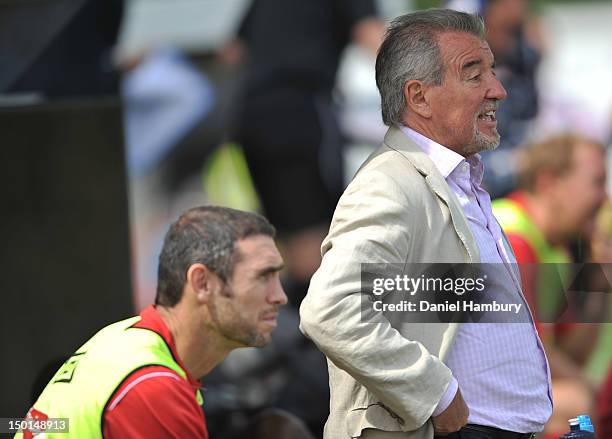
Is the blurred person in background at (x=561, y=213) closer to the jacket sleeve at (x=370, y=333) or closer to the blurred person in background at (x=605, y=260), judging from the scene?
the blurred person in background at (x=605, y=260)

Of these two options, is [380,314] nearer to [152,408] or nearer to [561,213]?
[152,408]

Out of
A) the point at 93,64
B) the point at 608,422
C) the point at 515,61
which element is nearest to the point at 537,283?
the point at 608,422

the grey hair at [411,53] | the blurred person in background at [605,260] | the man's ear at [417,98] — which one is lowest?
the blurred person in background at [605,260]

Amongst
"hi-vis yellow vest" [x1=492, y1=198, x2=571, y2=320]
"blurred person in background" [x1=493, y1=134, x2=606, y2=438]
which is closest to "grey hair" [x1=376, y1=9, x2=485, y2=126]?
"hi-vis yellow vest" [x1=492, y1=198, x2=571, y2=320]

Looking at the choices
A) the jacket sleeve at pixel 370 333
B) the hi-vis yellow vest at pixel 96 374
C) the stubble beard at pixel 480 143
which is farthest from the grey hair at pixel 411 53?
the hi-vis yellow vest at pixel 96 374

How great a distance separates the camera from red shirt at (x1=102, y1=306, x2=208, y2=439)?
8.82 feet

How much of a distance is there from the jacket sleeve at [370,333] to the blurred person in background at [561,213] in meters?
2.15

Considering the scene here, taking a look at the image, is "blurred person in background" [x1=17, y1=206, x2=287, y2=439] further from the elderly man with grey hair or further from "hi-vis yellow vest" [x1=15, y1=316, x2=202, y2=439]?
the elderly man with grey hair

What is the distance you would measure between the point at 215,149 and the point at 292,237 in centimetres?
65

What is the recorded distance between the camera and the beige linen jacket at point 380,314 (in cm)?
243

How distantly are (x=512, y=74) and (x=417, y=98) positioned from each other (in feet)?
11.4

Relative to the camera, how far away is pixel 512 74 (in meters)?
6.07

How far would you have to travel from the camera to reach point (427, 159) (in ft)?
8.73

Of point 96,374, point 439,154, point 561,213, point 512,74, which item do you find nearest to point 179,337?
point 96,374
